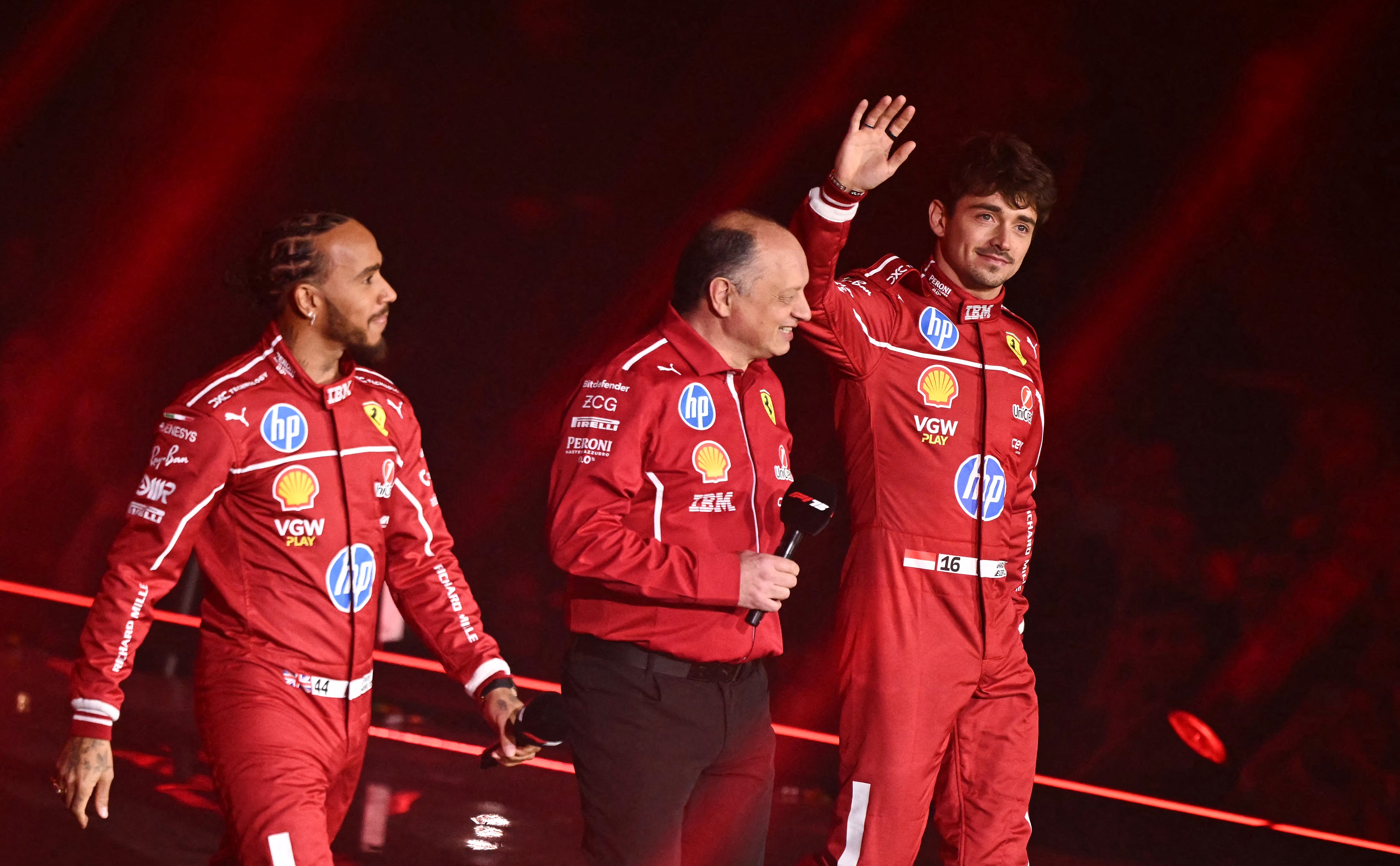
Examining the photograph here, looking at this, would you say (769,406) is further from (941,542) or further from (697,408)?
(941,542)

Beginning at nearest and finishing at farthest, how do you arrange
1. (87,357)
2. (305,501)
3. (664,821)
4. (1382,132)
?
(664,821), (305,501), (1382,132), (87,357)

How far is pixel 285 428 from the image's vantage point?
102 inches

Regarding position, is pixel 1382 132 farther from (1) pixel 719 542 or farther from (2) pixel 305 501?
(2) pixel 305 501

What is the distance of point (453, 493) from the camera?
6.80 m

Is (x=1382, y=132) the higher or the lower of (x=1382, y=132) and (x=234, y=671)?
the higher

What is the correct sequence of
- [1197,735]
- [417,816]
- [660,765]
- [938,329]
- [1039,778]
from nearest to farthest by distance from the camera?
[660,765]
[938,329]
[417,816]
[1197,735]
[1039,778]

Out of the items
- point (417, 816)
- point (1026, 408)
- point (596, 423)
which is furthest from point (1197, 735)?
point (596, 423)

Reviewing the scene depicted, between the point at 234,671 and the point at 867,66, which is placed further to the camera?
the point at 867,66

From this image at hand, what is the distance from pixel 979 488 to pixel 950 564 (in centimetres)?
18

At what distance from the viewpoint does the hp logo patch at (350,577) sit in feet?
8.59

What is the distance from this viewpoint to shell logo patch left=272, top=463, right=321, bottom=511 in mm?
2576

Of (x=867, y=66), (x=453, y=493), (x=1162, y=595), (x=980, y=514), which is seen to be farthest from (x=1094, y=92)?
(x=453, y=493)

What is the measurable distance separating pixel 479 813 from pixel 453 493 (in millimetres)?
2470

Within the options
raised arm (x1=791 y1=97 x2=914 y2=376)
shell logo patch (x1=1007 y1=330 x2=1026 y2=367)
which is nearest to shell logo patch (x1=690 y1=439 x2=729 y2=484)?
raised arm (x1=791 y1=97 x2=914 y2=376)
